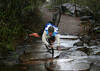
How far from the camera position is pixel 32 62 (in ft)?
30.1

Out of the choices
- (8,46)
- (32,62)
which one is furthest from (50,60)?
(8,46)

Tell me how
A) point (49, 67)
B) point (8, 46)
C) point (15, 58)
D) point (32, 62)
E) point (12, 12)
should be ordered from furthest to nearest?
point (12, 12), point (8, 46), point (15, 58), point (32, 62), point (49, 67)

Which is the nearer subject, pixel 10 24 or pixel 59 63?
pixel 59 63

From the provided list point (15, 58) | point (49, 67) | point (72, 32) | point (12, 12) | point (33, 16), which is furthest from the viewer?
point (33, 16)

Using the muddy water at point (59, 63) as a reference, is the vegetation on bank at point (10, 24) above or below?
above

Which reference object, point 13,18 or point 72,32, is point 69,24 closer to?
point 72,32

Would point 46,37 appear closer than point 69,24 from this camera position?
Yes

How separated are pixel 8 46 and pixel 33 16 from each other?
12231 mm

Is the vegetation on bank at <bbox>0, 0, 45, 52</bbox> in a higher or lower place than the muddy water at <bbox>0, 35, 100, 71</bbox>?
higher

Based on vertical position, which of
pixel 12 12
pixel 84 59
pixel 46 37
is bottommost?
pixel 84 59

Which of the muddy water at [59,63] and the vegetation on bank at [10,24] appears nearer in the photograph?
the muddy water at [59,63]

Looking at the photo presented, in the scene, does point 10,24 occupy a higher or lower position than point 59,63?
higher

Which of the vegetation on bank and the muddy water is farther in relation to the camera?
the vegetation on bank

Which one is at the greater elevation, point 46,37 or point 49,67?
point 46,37
